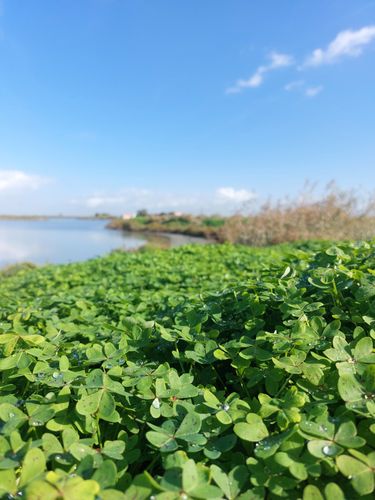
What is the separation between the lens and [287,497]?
2.44ft

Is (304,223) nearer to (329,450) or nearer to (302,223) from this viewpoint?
(302,223)

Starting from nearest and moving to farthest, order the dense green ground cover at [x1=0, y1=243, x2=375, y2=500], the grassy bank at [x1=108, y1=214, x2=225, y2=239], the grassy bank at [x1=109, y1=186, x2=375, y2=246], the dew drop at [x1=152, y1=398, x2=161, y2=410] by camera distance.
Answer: the dense green ground cover at [x1=0, y1=243, x2=375, y2=500] → the dew drop at [x1=152, y1=398, x2=161, y2=410] → the grassy bank at [x1=109, y1=186, x2=375, y2=246] → the grassy bank at [x1=108, y1=214, x2=225, y2=239]

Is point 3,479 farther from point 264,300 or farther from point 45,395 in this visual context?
point 264,300

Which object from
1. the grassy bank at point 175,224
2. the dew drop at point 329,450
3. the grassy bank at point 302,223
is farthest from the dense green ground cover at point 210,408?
the grassy bank at point 175,224

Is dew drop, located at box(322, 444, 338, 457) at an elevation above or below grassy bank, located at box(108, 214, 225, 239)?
above

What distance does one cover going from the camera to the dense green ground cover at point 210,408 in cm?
73

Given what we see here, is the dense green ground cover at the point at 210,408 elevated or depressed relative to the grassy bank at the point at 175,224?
elevated

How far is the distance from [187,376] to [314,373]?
1.21 ft

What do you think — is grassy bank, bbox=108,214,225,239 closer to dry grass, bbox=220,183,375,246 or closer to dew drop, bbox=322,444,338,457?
dry grass, bbox=220,183,375,246

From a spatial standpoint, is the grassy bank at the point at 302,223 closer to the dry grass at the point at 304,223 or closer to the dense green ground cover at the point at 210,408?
the dry grass at the point at 304,223

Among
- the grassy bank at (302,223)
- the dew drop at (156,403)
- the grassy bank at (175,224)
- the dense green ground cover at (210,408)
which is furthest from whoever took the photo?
the grassy bank at (175,224)

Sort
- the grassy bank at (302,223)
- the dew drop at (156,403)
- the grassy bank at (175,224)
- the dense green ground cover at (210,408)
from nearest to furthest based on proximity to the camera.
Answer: the dense green ground cover at (210,408), the dew drop at (156,403), the grassy bank at (302,223), the grassy bank at (175,224)

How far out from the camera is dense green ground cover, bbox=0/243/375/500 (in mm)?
731

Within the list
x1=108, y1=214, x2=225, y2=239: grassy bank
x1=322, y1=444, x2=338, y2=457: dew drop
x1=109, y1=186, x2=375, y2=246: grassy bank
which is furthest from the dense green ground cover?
x1=108, y1=214, x2=225, y2=239: grassy bank
